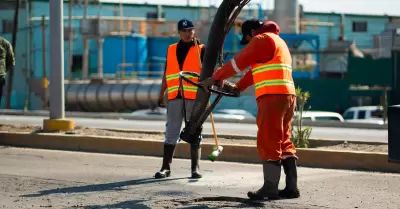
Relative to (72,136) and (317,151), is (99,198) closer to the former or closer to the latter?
(317,151)

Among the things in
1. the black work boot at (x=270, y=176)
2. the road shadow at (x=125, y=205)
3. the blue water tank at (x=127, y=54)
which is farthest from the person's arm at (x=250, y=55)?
the blue water tank at (x=127, y=54)

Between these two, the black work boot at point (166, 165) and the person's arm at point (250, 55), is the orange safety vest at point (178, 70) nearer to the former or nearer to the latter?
the black work boot at point (166, 165)

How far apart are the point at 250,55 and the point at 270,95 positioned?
435mm

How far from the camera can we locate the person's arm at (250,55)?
320 inches

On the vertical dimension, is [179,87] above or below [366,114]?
above

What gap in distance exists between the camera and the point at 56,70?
14383mm

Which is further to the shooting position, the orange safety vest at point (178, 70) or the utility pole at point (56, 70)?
the utility pole at point (56, 70)

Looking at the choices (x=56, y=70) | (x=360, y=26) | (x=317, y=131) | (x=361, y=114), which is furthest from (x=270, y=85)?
(x=360, y=26)

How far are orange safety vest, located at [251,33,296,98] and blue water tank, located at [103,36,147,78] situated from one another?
4549 cm

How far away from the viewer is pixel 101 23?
5097cm

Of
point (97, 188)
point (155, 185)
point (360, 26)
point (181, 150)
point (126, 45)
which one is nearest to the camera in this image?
point (97, 188)

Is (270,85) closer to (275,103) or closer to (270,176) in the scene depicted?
(275,103)

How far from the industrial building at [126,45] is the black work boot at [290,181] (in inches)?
1242

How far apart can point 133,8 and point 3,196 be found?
184ft
